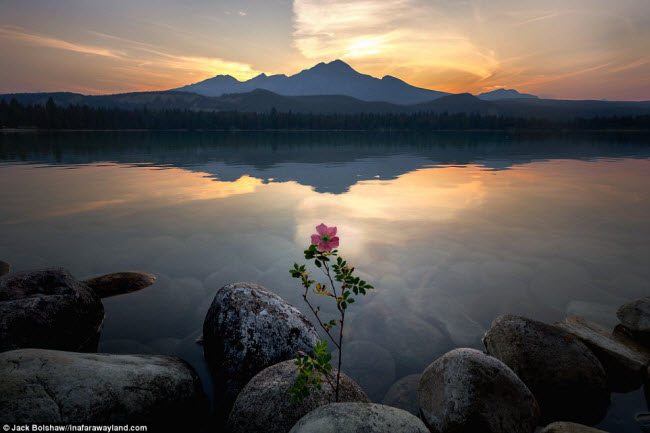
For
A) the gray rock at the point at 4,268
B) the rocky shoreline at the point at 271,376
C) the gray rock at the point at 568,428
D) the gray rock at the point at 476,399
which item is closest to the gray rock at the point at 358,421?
the rocky shoreline at the point at 271,376

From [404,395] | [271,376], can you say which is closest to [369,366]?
[404,395]

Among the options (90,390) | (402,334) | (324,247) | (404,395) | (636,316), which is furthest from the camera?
(402,334)

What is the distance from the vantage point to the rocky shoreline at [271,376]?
3.69 metres

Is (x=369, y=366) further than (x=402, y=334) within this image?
No

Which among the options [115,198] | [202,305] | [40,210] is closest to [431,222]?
[202,305]

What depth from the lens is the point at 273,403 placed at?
428cm

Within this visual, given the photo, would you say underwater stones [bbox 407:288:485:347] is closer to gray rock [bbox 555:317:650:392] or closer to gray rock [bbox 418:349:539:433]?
gray rock [bbox 555:317:650:392]

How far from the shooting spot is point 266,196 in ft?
66.1

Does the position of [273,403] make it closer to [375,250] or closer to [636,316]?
[636,316]

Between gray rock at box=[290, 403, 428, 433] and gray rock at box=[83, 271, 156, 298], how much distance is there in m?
7.30

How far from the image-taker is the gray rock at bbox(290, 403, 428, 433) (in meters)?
3.36

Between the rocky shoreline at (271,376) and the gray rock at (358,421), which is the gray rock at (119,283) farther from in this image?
the gray rock at (358,421)

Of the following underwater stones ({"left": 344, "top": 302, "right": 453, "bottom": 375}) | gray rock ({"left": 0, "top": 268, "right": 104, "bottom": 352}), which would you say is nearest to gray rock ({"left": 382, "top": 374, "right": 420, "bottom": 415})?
underwater stones ({"left": 344, "top": 302, "right": 453, "bottom": 375})

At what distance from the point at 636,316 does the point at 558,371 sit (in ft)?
10.0
